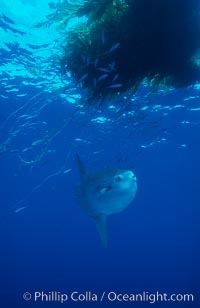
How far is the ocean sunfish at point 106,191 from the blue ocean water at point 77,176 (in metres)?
1.43

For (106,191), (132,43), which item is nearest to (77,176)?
(106,191)

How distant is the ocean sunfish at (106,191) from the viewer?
7148mm

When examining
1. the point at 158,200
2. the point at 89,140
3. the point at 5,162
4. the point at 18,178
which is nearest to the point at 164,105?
the point at 89,140

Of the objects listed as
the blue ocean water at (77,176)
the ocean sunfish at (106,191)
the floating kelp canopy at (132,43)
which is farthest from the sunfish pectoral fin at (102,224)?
the floating kelp canopy at (132,43)

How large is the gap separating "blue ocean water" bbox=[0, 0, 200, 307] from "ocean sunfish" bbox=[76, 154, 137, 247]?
1430mm

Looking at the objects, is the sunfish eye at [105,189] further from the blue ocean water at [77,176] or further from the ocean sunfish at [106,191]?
the blue ocean water at [77,176]

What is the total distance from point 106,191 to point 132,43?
2.80m

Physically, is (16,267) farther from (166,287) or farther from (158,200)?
(158,200)

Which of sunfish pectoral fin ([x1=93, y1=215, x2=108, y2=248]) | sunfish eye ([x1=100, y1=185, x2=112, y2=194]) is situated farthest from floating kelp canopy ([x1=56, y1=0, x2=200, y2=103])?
sunfish pectoral fin ([x1=93, y1=215, x2=108, y2=248])

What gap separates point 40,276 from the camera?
71375mm

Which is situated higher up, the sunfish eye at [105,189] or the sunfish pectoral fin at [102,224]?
the sunfish pectoral fin at [102,224]

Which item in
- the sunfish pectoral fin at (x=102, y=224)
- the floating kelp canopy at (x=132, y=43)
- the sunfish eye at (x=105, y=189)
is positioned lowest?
the sunfish eye at (x=105, y=189)

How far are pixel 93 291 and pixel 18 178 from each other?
40781mm

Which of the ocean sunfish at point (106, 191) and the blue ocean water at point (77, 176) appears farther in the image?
the blue ocean water at point (77, 176)
